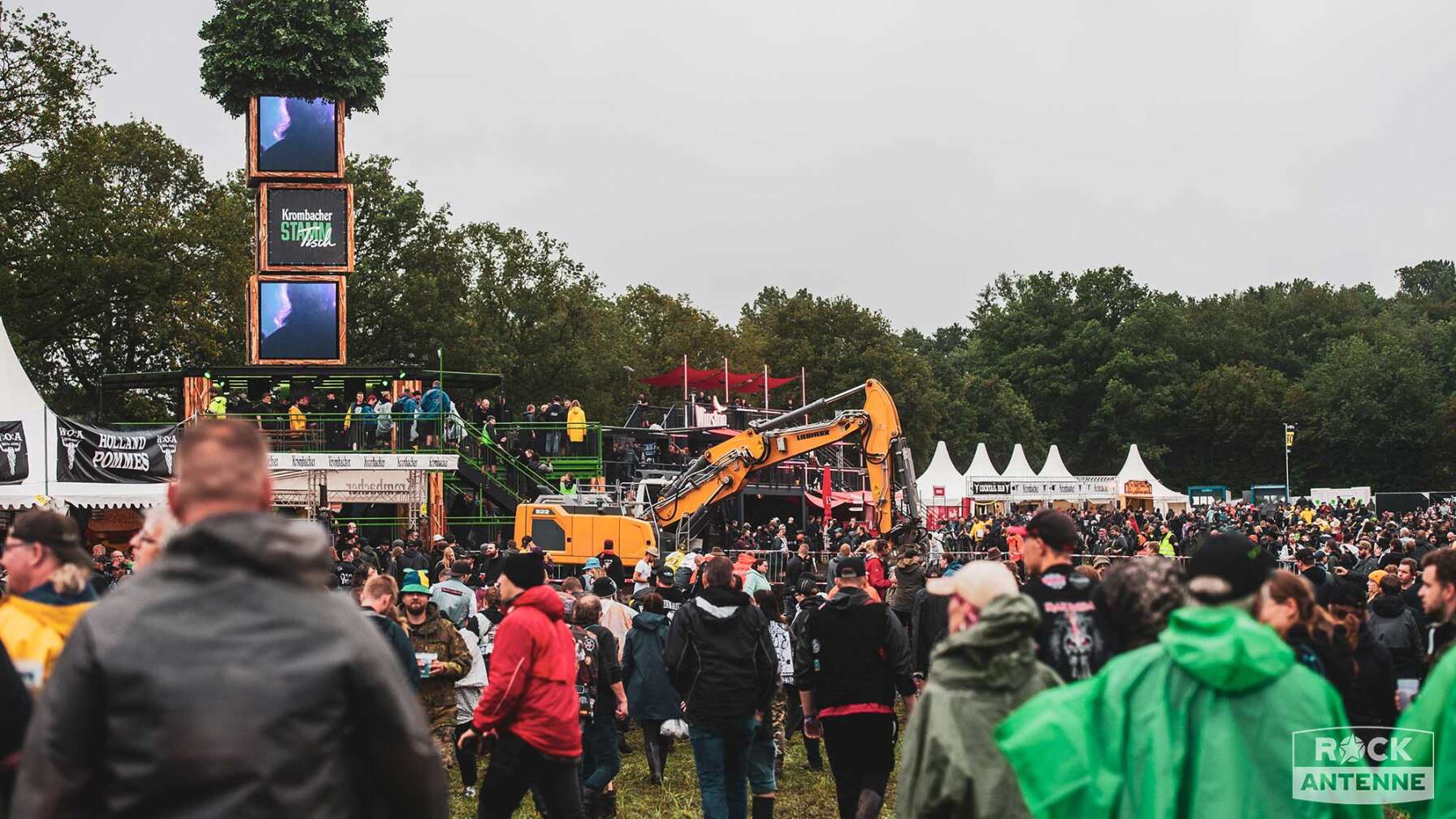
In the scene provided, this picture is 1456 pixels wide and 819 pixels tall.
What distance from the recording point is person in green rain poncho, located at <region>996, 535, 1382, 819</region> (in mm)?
4375

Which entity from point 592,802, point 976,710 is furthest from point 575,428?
point 976,710

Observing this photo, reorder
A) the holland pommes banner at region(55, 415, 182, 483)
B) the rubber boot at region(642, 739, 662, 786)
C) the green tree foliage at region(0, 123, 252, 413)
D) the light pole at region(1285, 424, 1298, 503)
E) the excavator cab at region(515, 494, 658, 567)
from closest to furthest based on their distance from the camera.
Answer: the rubber boot at region(642, 739, 662, 786)
the holland pommes banner at region(55, 415, 182, 483)
the excavator cab at region(515, 494, 658, 567)
the green tree foliage at region(0, 123, 252, 413)
the light pole at region(1285, 424, 1298, 503)

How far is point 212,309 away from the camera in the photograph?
5206cm

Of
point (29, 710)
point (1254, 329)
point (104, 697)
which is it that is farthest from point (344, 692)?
point (1254, 329)

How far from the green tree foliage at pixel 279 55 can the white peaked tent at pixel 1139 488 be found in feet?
98.4

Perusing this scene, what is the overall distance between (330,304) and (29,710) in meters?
36.3

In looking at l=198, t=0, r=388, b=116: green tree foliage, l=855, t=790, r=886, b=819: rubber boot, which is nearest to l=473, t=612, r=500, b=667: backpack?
l=855, t=790, r=886, b=819: rubber boot

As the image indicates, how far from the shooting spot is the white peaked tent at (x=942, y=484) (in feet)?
185

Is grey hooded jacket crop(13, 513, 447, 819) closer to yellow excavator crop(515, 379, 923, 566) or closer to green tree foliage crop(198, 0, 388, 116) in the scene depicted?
yellow excavator crop(515, 379, 923, 566)

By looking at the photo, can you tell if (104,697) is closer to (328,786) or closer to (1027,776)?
(328,786)

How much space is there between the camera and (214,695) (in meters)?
3.02

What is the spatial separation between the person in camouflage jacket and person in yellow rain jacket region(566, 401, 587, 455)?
26280 millimetres

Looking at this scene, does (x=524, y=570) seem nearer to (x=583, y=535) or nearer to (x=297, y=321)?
(x=583, y=535)

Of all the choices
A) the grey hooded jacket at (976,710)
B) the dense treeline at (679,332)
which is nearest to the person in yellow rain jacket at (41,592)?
the grey hooded jacket at (976,710)
